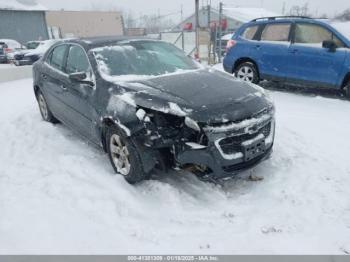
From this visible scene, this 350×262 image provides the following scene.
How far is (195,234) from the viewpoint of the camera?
2990mm

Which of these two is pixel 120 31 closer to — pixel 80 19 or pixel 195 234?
pixel 80 19

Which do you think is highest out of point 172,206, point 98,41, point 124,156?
point 98,41

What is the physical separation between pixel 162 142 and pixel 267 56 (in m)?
5.51

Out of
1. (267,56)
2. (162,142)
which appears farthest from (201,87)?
(267,56)

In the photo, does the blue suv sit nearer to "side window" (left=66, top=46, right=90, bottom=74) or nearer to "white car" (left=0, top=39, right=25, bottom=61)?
"side window" (left=66, top=46, right=90, bottom=74)

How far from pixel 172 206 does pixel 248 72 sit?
5.75 m

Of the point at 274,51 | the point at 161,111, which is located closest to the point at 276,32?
the point at 274,51

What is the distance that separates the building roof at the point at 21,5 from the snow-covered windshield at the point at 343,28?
2867 cm

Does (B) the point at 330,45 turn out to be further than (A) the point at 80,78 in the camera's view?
Yes

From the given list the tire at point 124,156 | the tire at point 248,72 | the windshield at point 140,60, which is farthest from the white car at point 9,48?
the tire at point 124,156

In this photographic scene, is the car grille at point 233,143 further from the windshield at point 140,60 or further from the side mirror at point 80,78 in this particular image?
the side mirror at point 80,78

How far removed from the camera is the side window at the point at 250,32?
27.1ft

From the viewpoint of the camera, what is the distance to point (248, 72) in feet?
27.4

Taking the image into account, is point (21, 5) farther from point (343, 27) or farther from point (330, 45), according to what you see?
point (330, 45)
